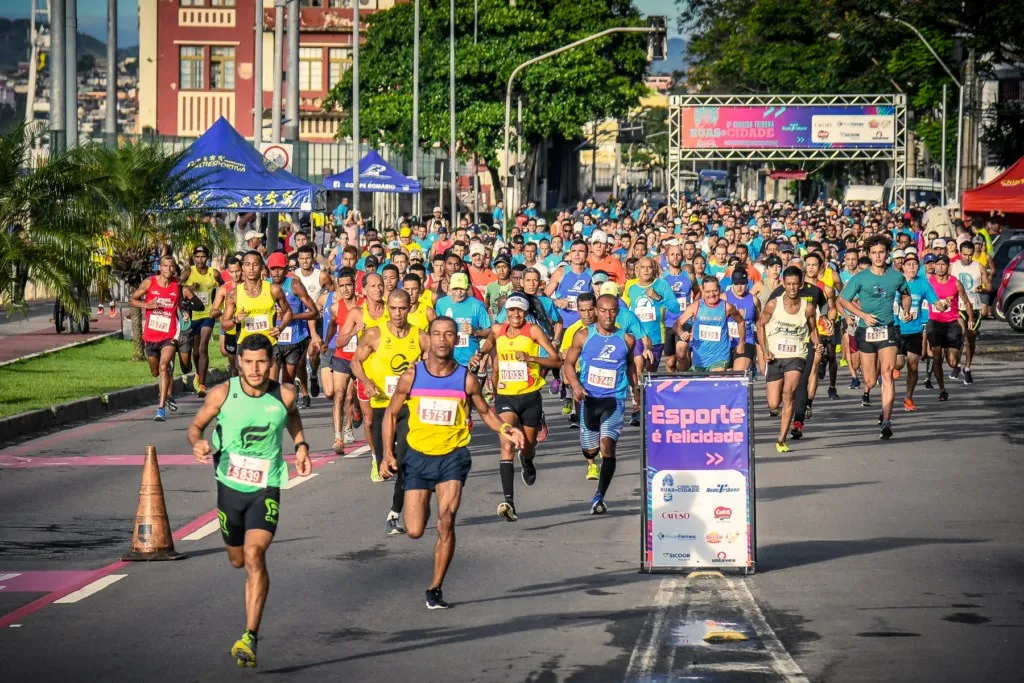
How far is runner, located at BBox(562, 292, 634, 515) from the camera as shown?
13.4m

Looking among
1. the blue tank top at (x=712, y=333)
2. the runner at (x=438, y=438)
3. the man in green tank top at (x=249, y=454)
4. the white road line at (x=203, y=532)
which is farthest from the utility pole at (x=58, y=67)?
the man in green tank top at (x=249, y=454)

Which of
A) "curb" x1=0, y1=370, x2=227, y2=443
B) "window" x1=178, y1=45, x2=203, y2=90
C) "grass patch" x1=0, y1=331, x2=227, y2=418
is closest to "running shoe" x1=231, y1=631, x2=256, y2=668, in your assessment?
"curb" x1=0, y1=370, x2=227, y2=443

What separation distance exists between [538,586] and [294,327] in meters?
9.14

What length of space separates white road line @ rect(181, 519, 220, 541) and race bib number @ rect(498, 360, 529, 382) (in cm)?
246

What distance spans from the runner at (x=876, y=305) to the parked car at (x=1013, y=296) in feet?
44.0

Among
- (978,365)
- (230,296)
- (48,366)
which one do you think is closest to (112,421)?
(230,296)

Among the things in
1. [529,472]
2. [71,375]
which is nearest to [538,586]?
[529,472]

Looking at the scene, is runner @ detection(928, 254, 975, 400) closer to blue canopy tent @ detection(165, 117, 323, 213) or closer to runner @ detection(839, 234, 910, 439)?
runner @ detection(839, 234, 910, 439)

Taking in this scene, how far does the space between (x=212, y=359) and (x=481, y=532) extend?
1471 centimetres

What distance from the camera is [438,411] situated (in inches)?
388

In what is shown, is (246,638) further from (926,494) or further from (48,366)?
(48,366)

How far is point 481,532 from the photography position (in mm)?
12203

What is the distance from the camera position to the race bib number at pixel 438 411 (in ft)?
32.3

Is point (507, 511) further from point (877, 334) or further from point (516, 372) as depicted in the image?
point (877, 334)
